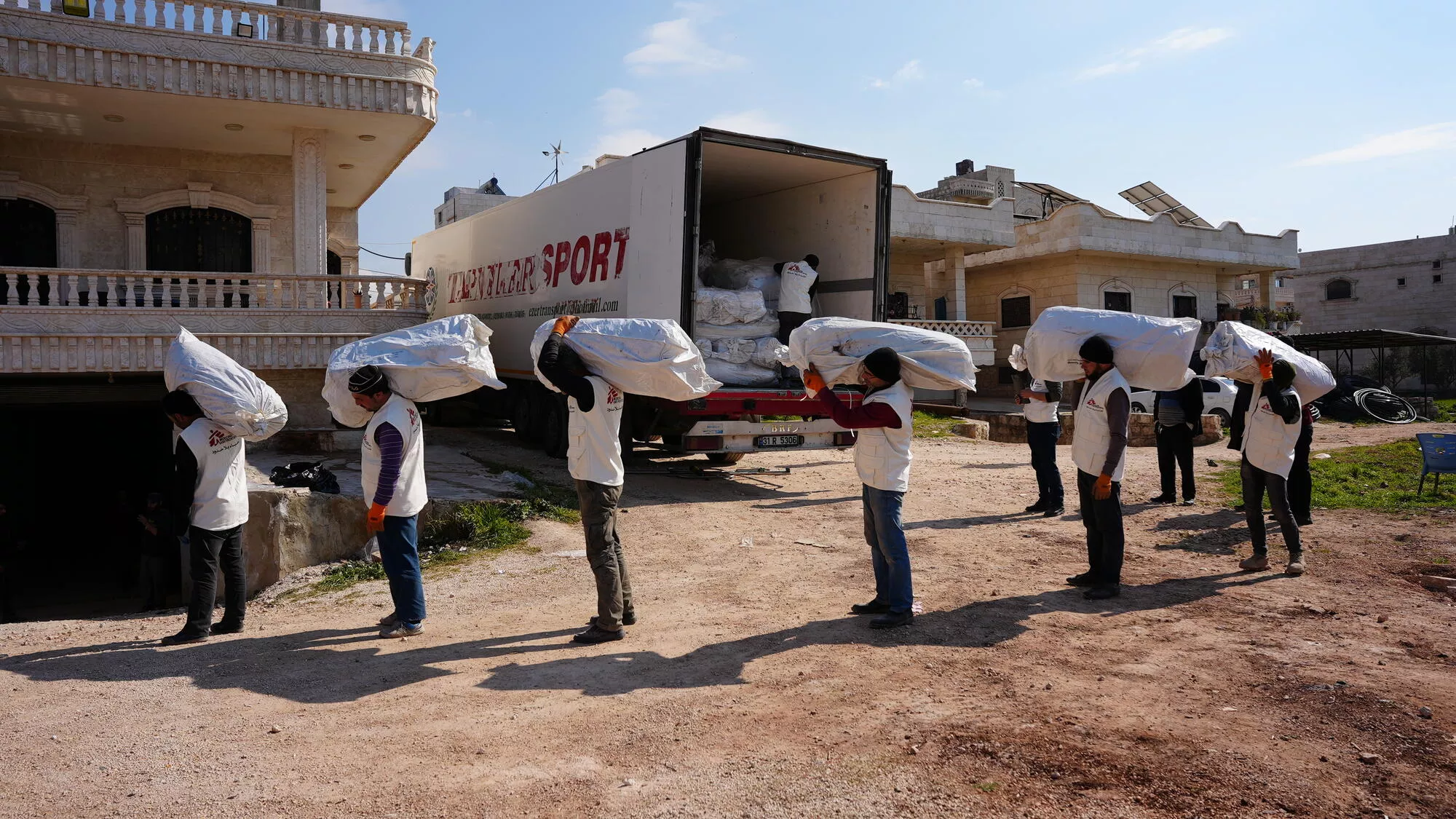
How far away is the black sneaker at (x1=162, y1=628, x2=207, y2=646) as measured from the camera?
202 inches

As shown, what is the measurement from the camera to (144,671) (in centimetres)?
456

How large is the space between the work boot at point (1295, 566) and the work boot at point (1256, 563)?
0.13 m

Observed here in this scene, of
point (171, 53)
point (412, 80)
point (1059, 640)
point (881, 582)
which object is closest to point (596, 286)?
point (412, 80)

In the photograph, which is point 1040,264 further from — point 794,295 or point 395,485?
point 395,485

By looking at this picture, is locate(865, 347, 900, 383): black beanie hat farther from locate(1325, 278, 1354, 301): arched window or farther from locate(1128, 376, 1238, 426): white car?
locate(1325, 278, 1354, 301): arched window

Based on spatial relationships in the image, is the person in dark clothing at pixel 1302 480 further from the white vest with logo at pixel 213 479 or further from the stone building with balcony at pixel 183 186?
the stone building with balcony at pixel 183 186

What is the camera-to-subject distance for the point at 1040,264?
2720 cm

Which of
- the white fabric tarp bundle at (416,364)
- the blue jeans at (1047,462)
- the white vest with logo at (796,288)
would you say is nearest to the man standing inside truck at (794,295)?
the white vest with logo at (796,288)

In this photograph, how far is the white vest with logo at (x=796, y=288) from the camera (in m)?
10.2

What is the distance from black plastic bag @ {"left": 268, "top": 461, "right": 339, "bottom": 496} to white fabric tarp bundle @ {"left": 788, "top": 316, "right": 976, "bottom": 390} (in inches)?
190

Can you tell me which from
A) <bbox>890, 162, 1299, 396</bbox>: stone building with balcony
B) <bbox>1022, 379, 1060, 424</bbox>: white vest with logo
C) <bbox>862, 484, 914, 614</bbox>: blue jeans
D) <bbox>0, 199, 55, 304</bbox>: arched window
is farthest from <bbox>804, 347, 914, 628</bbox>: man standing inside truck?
<bbox>890, 162, 1299, 396</bbox>: stone building with balcony

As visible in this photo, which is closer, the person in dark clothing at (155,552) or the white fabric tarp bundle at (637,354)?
the white fabric tarp bundle at (637,354)

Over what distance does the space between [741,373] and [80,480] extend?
1283 cm

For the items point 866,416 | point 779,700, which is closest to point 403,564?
point 779,700
